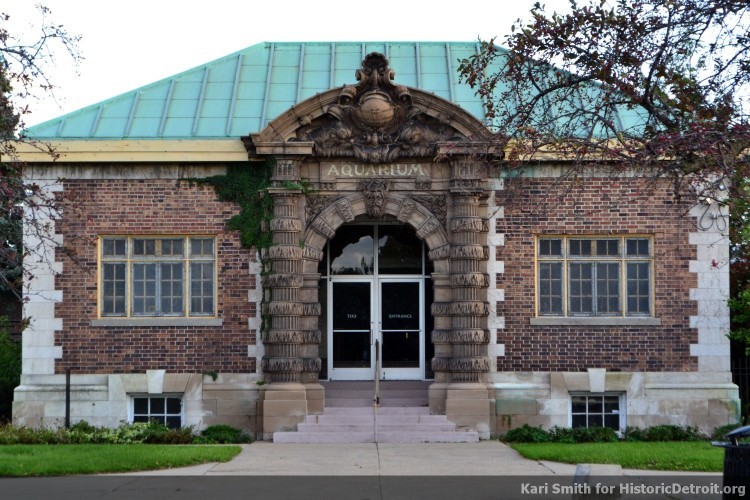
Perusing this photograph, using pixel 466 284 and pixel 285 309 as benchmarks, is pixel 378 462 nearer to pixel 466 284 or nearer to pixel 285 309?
pixel 285 309

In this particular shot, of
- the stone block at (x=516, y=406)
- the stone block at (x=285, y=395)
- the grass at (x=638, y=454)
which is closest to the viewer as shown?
the grass at (x=638, y=454)

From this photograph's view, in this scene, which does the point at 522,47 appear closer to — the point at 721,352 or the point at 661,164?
the point at 661,164

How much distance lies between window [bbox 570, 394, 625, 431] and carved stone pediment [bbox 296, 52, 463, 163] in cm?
497

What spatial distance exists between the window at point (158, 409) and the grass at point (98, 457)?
2.16 meters

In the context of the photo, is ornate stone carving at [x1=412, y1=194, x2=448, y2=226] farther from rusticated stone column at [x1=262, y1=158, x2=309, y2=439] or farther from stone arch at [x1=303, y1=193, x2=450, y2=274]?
rusticated stone column at [x1=262, y1=158, x2=309, y2=439]

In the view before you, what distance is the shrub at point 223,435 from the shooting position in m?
17.9

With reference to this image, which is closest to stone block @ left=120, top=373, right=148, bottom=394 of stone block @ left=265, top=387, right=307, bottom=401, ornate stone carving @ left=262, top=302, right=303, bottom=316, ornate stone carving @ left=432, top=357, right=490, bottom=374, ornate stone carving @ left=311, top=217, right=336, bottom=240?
stone block @ left=265, top=387, right=307, bottom=401

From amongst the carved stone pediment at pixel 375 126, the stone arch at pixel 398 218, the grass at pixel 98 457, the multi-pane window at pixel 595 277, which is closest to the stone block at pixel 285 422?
the grass at pixel 98 457

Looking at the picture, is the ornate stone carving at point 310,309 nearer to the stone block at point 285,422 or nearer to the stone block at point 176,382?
the stone block at point 285,422

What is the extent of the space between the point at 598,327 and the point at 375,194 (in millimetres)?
4454

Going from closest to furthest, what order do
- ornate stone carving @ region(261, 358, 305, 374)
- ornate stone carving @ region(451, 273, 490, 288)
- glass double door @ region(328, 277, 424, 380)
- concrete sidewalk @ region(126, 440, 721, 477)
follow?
concrete sidewalk @ region(126, 440, 721, 477), ornate stone carving @ region(261, 358, 305, 374), ornate stone carving @ region(451, 273, 490, 288), glass double door @ region(328, 277, 424, 380)

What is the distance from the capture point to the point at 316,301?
18.6 m

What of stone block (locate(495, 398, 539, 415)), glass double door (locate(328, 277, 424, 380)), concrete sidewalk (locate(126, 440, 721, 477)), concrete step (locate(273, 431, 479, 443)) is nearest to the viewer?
concrete sidewalk (locate(126, 440, 721, 477))

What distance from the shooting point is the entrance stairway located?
1755 centimetres
